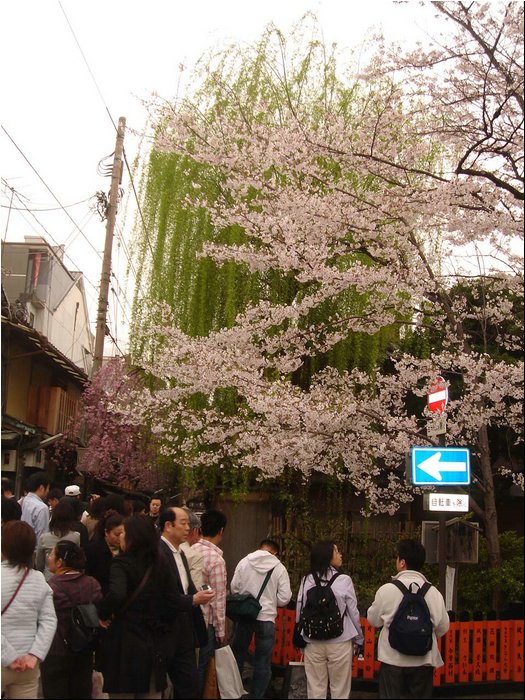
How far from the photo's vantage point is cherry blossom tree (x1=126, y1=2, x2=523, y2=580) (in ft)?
27.8

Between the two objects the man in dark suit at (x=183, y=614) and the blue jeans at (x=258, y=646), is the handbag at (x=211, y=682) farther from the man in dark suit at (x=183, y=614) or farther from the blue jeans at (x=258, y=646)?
the man in dark suit at (x=183, y=614)

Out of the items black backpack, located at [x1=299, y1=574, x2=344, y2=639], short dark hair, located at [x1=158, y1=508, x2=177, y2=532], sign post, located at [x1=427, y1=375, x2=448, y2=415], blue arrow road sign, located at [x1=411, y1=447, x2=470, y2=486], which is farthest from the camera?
sign post, located at [x1=427, y1=375, x2=448, y2=415]

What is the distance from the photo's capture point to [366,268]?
10281mm

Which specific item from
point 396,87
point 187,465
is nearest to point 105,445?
point 187,465

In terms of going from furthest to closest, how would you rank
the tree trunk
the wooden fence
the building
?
the building < the tree trunk < the wooden fence

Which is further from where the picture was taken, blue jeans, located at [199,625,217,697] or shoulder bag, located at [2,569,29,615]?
blue jeans, located at [199,625,217,697]

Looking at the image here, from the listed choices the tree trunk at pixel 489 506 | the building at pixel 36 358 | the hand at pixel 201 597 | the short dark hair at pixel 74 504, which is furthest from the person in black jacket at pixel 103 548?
the building at pixel 36 358

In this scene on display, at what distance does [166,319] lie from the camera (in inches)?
527

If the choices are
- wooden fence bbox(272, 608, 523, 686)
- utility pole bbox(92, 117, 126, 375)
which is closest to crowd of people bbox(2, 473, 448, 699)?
wooden fence bbox(272, 608, 523, 686)

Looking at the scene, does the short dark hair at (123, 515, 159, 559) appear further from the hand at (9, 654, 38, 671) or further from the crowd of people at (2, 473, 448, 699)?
the hand at (9, 654, 38, 671)

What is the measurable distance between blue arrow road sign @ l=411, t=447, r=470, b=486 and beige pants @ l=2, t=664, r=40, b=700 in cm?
374

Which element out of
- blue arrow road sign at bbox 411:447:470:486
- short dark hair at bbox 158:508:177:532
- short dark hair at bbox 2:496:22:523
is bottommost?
short dark hair at bbox 2:496:22:523

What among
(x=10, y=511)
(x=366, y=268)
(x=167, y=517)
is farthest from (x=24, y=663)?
(x=366, y=268)

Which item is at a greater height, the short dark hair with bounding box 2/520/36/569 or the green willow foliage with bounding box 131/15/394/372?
the green willow foliage with bounding box 131/15/394/372
